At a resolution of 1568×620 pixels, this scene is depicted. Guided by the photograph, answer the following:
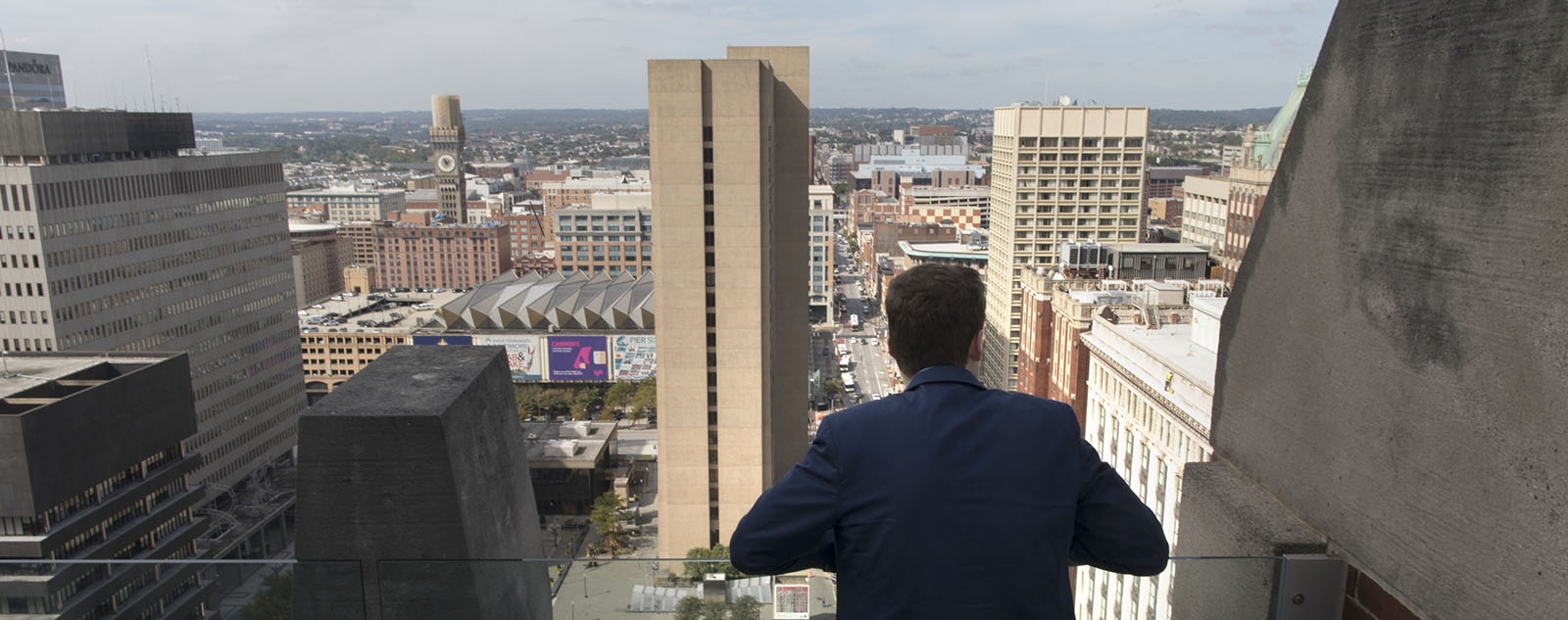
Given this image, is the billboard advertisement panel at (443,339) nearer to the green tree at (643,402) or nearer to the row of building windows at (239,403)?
the row of building windows at (239,403)

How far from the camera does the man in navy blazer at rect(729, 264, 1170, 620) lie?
7.18 feet

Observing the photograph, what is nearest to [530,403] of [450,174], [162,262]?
[162,262]

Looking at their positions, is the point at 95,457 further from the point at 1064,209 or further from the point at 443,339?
the point at 1064,209

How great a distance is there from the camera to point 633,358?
58906mm

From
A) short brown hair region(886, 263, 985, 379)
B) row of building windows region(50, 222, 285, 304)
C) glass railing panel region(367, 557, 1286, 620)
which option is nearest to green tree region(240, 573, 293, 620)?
glass railing panel region(367, 557, 1286, 620)

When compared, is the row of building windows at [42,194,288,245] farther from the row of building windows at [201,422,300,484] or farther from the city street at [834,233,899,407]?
the city street at [834,233,899,407]

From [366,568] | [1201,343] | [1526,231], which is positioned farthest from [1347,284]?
[1201,343]

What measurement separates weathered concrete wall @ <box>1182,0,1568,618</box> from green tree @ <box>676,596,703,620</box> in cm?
198

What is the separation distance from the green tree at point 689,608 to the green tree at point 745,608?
0.13 meters

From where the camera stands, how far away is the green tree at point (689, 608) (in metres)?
3.68

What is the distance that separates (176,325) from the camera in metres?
46.2

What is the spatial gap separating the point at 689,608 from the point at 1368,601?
7.15 feet

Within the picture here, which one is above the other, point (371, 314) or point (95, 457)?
point (95, 457)

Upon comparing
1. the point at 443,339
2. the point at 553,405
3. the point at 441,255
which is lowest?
the point at 553,405
